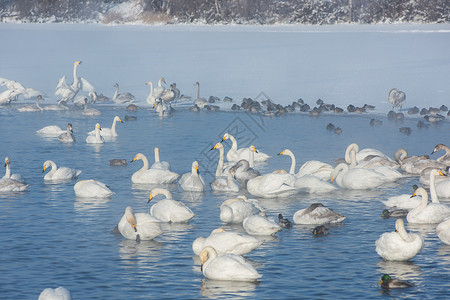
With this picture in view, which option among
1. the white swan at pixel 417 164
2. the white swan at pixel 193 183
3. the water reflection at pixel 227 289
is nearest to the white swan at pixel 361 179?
the white swan at pixel 417 164

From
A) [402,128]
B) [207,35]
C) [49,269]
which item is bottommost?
[49,269]

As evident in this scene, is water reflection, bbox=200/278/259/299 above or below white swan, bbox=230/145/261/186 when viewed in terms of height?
below

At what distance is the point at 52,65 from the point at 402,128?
31964mm

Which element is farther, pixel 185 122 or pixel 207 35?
pixel 207 35

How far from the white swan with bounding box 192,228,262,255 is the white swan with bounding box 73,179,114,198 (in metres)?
5.77

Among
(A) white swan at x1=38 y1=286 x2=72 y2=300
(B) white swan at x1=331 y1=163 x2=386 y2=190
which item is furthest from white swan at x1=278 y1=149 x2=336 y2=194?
(A) white swan at x1=38 y1=286 x2=72 y2=300

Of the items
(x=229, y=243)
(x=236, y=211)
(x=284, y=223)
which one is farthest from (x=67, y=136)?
(x=229, y=243)

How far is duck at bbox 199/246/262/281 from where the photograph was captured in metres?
13.0

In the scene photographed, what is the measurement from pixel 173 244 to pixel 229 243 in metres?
1.76

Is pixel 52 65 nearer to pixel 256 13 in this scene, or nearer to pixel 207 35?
pixel 207 35

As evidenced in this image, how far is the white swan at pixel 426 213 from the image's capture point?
1700 centimetres

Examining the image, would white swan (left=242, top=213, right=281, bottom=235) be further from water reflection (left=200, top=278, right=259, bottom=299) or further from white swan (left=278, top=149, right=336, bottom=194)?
white swan (left=278, top=149, right=336, bottom=194)

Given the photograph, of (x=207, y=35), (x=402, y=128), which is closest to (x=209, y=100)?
(x=402, y=128)

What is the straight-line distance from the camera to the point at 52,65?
54.5 meters
